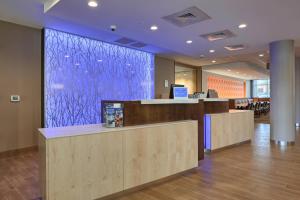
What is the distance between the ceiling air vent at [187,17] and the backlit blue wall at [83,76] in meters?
2.91

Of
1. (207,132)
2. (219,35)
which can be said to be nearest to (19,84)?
(207,132)

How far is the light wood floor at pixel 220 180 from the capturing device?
2.60 meters

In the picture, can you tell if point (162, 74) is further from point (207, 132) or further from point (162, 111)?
point (162, 111)

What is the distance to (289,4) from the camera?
326 centimetres

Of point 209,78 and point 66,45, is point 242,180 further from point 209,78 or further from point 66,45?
point 209,78

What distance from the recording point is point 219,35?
4.83m

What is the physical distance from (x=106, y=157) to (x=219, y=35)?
154 inches

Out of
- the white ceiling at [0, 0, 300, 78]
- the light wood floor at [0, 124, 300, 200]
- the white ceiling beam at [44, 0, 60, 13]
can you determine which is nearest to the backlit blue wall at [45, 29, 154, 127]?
the white ceiling at [0, 0, 300, 78]

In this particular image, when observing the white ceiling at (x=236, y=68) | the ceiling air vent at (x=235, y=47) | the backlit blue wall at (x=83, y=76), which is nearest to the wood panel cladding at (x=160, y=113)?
the backlit blue wall at (x=83, y=76)

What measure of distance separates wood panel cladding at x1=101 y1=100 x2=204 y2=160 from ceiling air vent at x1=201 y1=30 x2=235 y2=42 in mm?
1811

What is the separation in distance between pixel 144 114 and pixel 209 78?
10.1m

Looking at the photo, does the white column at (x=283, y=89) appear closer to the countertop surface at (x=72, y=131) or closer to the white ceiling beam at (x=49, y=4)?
the countertop surface at (x=72, y=131)

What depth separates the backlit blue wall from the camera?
16.6ft

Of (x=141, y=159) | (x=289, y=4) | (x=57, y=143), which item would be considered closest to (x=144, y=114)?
(x=141, y=159)
